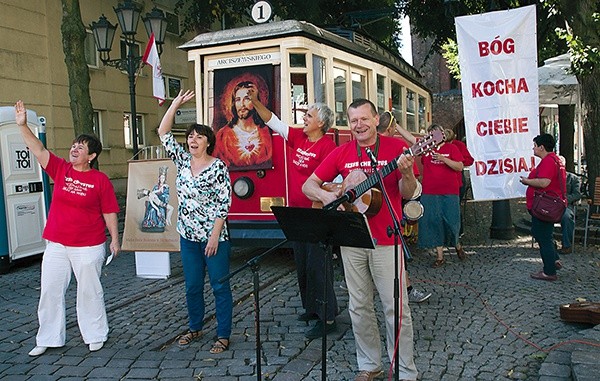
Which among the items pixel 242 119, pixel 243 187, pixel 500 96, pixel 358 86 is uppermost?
pixel 358 86

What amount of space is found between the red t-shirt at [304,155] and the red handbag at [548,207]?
2.98 metres

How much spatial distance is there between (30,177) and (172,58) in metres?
14.0

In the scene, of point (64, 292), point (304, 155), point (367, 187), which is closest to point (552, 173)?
point (304, 155)

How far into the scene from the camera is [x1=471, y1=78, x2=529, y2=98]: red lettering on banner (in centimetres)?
794

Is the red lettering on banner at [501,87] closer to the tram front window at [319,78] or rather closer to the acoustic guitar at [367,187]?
the tram front window at [319,78]

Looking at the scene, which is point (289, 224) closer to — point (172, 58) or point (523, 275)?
point (523, 275)

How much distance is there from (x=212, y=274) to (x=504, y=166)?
4.83 meters

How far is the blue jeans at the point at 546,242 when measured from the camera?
688 cm

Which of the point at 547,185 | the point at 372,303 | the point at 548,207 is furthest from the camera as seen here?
the point at 547,185

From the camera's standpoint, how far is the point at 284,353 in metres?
4.84

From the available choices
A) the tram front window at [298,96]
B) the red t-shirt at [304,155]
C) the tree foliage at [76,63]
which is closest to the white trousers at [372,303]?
the red t-shirt at [304,155]

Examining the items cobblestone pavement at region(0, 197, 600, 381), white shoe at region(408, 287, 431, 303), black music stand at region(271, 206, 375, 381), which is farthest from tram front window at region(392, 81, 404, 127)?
black music stand at region(271, 206, 375, 381)

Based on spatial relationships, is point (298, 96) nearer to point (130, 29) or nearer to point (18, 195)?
point (18, 195)

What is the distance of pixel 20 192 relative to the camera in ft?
28.8
